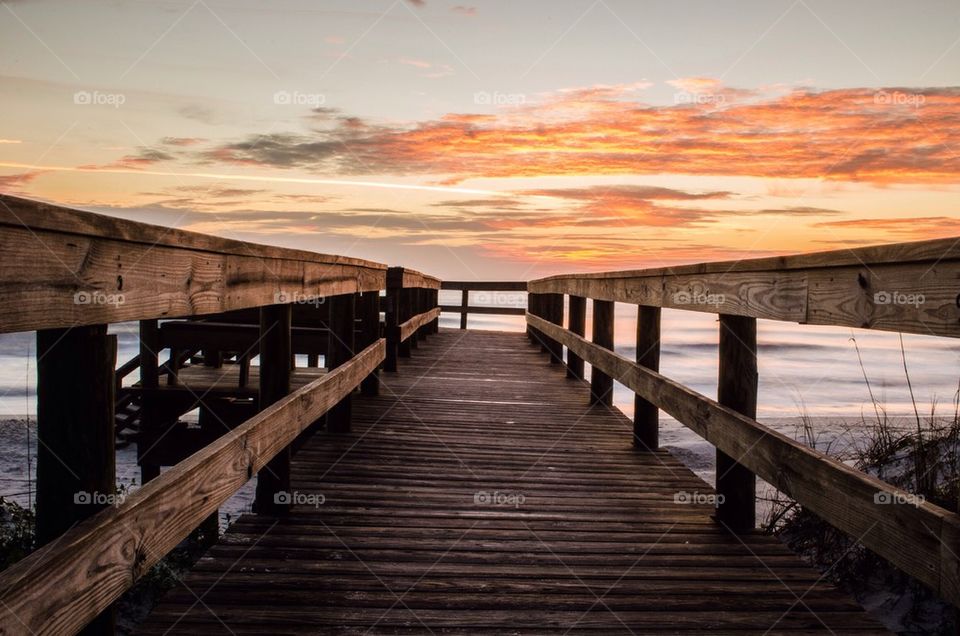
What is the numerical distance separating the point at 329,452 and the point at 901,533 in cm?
392

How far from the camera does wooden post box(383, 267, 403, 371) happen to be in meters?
8.60

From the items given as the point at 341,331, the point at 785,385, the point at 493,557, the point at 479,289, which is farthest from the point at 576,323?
the point at 785,385

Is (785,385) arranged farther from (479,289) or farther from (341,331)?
(341,331)

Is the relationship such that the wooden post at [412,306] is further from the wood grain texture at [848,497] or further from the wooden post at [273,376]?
the wood grain texture at [848,497]

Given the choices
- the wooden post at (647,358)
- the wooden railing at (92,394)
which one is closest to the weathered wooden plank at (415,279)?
the wooden post at (647,358)

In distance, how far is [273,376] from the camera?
382cm

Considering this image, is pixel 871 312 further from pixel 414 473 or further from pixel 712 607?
pixel 414 473

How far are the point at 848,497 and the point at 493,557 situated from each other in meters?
1.59

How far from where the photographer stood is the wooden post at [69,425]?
180 cm

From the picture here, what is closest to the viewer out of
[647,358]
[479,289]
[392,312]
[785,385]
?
[647,358]

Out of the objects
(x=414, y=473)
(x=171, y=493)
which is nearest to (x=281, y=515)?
(x=414, y=473)

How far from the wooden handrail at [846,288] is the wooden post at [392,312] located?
189 inches

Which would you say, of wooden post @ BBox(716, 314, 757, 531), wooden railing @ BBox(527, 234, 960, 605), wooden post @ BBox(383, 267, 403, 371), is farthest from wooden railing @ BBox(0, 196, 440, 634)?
wooden post @ BBox(383, 267, 403, 371)

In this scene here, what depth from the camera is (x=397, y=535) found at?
3.67m
